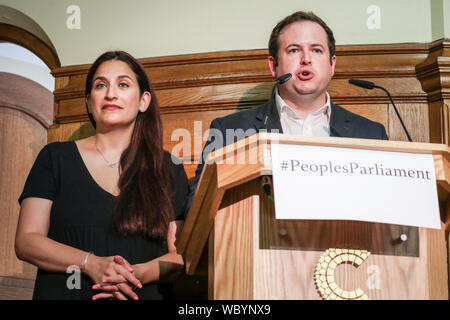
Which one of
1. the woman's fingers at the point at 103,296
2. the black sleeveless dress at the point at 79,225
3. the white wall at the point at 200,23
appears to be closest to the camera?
the woman's fingers at the point at 103,296

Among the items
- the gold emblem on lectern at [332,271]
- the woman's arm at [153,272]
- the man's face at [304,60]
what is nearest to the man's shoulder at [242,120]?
the man's face at [304,60]

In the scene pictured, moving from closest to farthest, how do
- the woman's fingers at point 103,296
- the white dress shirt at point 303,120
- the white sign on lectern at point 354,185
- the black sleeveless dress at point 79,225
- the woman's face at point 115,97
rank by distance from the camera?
the white sign on lectern at point 354,185, the woman's fingers at point 103,296, the black sleeveless dress at point 79,225, the woman's face at point 115,97, the white dress shirt at point 303,120

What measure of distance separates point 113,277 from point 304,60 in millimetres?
1158

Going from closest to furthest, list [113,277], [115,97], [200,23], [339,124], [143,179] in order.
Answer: [113,277], [143,179], [115,97], [339,124], [200,23]

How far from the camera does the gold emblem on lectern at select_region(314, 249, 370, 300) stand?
53.3 inches

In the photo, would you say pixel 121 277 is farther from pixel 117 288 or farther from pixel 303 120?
pixel 303 120

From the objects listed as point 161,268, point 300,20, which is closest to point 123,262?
point 161,268

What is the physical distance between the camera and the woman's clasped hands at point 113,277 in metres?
1.96

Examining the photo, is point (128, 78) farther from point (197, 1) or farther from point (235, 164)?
point (235, 164)

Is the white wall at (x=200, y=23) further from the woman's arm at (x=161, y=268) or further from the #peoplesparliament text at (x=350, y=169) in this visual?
the #peoplesparliament text at (x=350, y=169)

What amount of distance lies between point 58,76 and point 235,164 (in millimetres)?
2244

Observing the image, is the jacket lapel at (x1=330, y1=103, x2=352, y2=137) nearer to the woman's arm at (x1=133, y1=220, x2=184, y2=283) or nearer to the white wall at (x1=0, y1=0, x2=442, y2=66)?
the white wall at (x1=0, y1=0, x2=442, y2=66)

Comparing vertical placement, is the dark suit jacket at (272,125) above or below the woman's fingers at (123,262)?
above

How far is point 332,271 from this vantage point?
4.46ft
